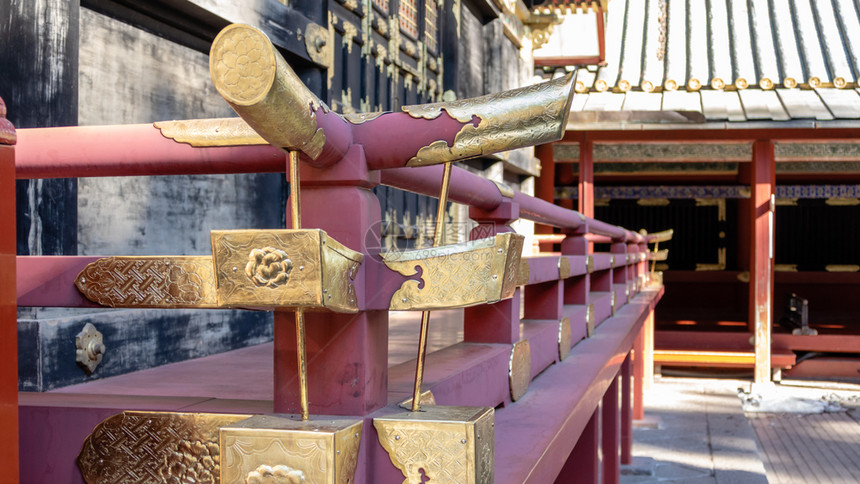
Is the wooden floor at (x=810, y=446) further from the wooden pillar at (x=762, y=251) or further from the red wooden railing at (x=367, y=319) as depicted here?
the red wooden railing at (x=367, y=319)

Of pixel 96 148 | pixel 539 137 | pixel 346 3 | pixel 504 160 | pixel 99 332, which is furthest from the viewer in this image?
pixel 504 160

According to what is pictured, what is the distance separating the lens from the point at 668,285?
12.7 metres

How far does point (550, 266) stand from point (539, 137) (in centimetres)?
138

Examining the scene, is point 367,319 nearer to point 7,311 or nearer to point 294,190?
point 294,190

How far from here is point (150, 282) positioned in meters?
1.14

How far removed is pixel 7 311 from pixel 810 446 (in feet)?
25.0

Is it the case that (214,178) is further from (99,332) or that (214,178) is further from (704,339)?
(704,339)

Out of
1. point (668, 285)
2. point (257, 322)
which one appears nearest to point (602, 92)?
point (668, 285)

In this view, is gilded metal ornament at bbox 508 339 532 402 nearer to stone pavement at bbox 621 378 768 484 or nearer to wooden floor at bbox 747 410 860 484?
stone pavement at bbox 621 378 768 484

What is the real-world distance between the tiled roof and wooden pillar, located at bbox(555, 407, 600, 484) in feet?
21.1

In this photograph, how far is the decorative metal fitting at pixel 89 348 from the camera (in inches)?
78.7

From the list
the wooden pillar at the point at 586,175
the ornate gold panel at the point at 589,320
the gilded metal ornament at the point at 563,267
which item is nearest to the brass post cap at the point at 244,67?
the gilded metal ornament at the point at 563,267

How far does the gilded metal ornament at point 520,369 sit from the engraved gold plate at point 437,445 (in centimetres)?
82

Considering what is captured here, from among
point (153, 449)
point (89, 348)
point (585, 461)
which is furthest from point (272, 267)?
point (585, 461)
